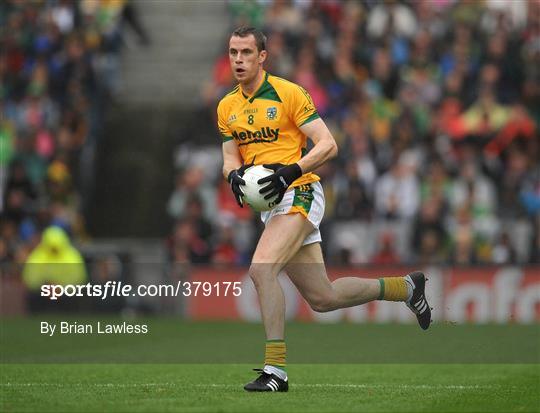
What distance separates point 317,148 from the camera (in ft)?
31.1

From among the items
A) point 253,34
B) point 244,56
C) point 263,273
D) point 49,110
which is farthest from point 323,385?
point 49,110

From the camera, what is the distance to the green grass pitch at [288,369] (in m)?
8.55

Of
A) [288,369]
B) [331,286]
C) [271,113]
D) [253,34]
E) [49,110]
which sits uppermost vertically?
[49,110]

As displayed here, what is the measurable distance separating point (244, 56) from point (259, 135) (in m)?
0.58

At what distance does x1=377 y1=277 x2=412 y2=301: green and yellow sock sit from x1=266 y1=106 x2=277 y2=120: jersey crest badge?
1.60m

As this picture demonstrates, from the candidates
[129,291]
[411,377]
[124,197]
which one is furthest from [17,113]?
[411,377]

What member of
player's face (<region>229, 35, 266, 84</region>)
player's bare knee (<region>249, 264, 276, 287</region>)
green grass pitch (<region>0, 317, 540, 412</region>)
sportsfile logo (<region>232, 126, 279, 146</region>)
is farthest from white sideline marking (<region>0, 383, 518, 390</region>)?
player's face (<region>229, 35, 266, 84</region>)

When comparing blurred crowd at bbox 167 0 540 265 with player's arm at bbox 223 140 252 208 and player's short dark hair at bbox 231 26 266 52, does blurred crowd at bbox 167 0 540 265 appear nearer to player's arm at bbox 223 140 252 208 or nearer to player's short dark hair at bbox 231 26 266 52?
player's arm at bbox 223 140 252 208

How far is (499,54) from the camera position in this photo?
20.5 m

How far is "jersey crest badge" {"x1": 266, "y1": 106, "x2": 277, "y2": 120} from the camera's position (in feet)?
31.6

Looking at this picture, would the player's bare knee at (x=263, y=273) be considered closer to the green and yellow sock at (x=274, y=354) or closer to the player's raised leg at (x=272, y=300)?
the player's raised leg at (x=272, y=300)

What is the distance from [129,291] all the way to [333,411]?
10.7 meters

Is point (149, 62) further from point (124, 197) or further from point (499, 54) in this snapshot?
point (499, 54)

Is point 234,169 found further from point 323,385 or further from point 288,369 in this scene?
point 288,369
